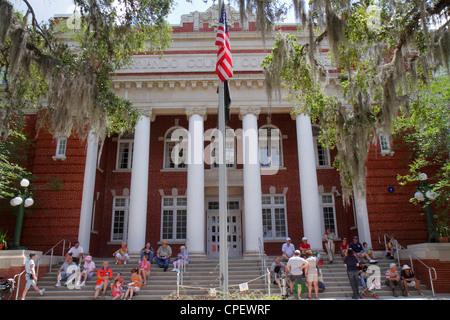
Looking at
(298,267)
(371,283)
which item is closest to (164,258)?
(298,267)

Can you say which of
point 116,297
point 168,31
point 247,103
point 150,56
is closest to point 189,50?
point 150,56

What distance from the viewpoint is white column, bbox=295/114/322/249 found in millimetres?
16688

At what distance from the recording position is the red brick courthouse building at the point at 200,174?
17.1m

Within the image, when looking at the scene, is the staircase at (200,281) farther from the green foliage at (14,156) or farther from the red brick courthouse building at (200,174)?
the green foliage at (14,156)

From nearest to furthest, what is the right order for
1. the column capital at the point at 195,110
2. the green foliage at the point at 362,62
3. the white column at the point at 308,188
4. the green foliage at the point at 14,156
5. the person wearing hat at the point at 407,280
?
the green foliage at the point at 362,62 < the person wearing hat at the point at 407,280 < the green foliage at the point at 14,156 < the white column at the point at 308,188 < the column capital at the point at 195,110

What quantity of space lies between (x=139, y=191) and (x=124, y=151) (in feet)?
17.2

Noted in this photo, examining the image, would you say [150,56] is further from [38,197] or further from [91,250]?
[91,250]

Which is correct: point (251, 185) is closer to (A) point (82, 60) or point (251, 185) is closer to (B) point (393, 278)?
(B) point (393, 278)

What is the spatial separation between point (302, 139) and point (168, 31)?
8.53m

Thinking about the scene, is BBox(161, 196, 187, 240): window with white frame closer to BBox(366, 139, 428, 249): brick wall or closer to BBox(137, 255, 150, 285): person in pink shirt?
BBox(137, 255, 150, 285): person in pink shirt

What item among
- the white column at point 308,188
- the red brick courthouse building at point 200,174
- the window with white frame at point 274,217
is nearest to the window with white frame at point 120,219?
the red brick courthouse building at point 200,174

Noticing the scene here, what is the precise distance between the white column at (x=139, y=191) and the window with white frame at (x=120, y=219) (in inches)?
122

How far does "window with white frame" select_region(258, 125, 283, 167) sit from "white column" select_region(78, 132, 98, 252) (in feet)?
29.6

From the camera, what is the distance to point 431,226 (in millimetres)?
14609
